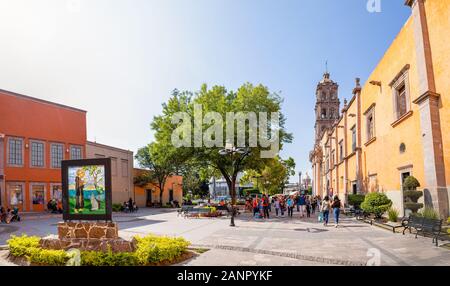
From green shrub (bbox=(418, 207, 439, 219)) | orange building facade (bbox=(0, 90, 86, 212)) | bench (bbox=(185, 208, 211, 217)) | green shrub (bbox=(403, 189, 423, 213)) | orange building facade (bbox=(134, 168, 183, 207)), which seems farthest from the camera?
orange building facade (bbox=(134, 168, 183, 207))

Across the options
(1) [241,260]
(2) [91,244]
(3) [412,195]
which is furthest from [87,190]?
(3) [412,195]

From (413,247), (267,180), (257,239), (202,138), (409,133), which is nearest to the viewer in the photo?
(413,247)

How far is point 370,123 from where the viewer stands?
26.7 meters

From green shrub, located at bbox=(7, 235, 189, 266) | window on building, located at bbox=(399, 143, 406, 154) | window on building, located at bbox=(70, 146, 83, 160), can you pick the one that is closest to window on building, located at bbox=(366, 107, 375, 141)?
window on building, located at bbox=(399, 143, 406, 154)

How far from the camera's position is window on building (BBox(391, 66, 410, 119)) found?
18703 millimetres

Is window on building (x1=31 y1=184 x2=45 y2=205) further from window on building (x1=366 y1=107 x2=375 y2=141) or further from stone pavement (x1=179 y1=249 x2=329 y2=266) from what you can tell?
window on building (x1=366 y1=107 x2=375 y2=141)

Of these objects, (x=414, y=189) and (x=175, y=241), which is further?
(x=414, y=189)

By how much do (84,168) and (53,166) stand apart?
2456 cm

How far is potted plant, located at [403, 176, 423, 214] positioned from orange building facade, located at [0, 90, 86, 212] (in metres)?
26.9

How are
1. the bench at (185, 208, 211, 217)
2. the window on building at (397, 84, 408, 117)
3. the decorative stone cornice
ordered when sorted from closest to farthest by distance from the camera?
the decorative stone cornice < the window on building at (397, 84, 408, 117) < the bench at (185, 208, 211, 217)

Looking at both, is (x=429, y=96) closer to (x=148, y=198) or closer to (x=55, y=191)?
(x=55, y=191)

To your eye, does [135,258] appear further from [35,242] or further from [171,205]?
[171,205]

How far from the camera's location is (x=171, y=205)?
4716 cm

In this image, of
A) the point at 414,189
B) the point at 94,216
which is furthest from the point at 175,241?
the point at 414,189
